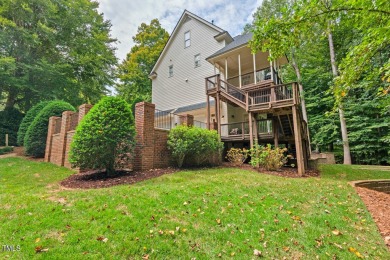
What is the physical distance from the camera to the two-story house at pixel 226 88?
32.4 feet

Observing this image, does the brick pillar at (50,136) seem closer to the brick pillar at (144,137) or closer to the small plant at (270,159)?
the brick pillar at (144,137)

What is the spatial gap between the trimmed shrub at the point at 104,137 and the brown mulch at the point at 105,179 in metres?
0.41

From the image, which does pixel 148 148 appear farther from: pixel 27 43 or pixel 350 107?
pixel 27 43

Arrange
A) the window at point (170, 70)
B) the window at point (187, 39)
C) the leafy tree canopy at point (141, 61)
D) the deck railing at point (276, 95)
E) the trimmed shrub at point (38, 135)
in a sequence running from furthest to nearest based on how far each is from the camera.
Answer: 1. the leafy tree canopy at point (141, 61)
2. the window at point (170, 70)
3. the window at point (187, 39)
4. the trimmed shrub at point (38, 135)
5. the deck railing at point (276, 95)

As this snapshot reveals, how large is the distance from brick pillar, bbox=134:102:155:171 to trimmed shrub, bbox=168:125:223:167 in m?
0.94

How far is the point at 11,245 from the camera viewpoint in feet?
8.77

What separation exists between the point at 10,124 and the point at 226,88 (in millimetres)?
17199

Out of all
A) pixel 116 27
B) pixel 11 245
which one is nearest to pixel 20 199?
pixel 11 245

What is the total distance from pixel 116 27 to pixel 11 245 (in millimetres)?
26218

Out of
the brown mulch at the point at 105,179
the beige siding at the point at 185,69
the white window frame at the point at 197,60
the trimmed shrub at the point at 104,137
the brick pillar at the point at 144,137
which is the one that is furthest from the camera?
the white window frame at the point at 197,60

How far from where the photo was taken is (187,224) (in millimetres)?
3453

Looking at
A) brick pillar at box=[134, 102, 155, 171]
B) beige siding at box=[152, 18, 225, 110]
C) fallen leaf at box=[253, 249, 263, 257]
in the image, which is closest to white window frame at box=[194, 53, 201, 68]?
beige siding at box=[152, 18, 225, 110]

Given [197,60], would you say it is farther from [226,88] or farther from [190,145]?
A: [190,145]

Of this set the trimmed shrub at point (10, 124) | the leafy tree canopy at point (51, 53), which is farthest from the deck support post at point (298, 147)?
the trimmed shrub at point (10, 124)
